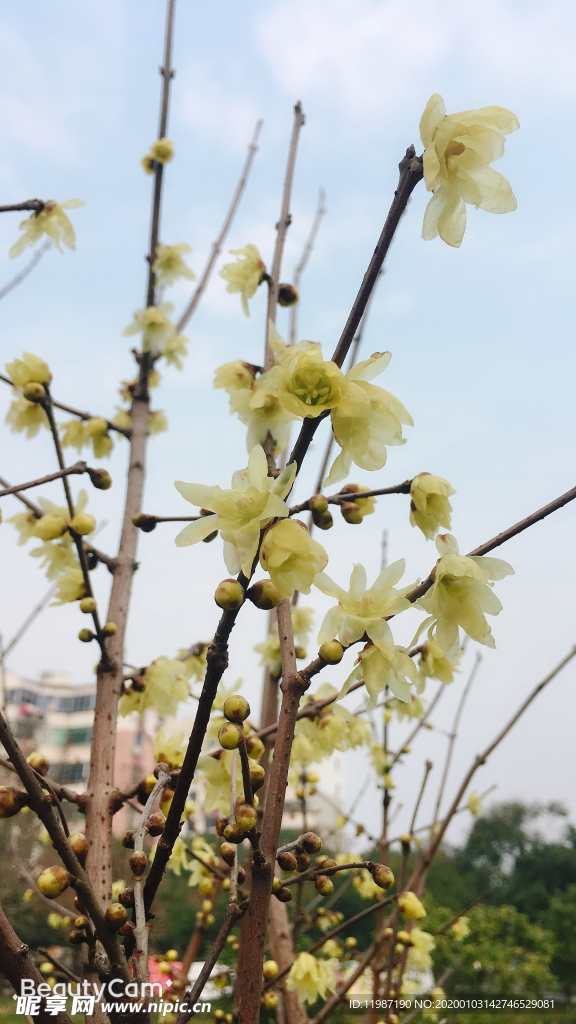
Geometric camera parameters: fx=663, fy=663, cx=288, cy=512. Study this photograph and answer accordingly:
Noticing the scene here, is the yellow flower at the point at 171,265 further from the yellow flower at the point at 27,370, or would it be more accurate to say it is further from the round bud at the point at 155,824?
the round bud at the point at 155,824

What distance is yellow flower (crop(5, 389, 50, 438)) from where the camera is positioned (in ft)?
5.90

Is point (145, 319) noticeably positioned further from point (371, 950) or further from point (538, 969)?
point (538, 969)

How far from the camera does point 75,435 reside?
2057mm

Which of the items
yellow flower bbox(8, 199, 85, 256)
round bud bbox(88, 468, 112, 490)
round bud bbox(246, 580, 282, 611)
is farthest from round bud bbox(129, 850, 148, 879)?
yellow flower bbox(8, 199, 85, 256)

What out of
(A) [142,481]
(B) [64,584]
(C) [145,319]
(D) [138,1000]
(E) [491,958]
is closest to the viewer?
(D) [138,1000]

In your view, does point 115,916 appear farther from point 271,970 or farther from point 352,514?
point 271,970

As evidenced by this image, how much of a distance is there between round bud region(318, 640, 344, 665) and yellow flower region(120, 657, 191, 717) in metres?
0.91

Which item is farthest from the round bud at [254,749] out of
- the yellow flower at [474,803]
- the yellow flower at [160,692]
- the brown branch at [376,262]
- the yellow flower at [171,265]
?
the yellow flower at [474,803]

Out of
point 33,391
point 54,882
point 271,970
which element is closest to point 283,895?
point 54,882

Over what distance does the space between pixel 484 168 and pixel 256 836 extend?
0.92 metres

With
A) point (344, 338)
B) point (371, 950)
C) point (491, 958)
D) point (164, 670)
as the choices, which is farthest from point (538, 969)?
point (344, 338)

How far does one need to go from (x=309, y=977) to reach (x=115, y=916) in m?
1.56

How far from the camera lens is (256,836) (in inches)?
32.9

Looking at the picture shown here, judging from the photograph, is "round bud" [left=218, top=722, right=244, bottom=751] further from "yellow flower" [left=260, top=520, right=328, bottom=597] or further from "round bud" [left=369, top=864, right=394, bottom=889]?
"round bud" [left=369, top=864, right=394, bottom=889]
